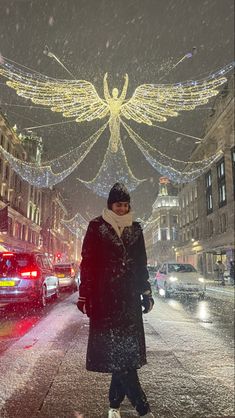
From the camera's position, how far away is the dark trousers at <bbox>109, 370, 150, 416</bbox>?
2961mm

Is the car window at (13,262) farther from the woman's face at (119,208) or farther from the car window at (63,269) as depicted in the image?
the car window at (63,269)

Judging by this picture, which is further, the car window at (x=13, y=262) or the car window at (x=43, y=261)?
the car window at (x=43, y=261)

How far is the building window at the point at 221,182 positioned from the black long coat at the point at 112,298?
129ft

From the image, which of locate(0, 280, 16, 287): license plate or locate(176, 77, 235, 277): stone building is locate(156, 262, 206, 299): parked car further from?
locate(176, 77, 235, 277): stone building

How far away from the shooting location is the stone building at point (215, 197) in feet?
123

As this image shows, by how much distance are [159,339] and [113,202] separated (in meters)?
4.67

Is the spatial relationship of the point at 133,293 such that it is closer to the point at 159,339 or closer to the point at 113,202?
the point at 113,202

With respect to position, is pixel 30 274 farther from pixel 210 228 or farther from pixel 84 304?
pixel 210 228

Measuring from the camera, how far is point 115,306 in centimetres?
302

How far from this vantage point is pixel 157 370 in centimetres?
491

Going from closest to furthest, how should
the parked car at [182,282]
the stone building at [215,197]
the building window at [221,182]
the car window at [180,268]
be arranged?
the parked car at [182,282]
the car window at [180,268]
the stone building at [215,197]
the building window at [221,182]

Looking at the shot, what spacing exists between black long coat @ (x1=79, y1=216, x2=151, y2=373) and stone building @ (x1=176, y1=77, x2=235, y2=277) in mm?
30757

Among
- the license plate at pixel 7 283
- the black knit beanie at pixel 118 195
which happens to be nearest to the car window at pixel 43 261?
the license plate at pixel 7 283

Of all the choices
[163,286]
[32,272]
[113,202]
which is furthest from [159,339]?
[163,286]
